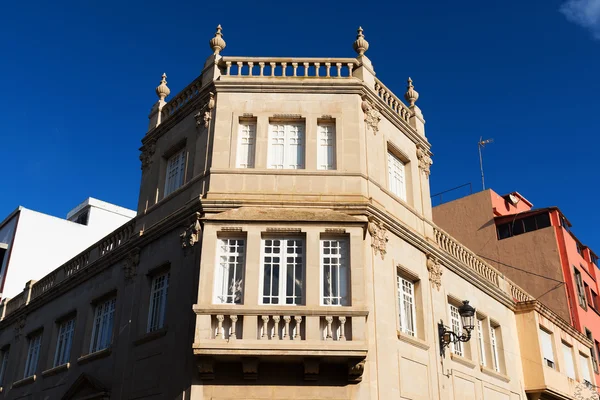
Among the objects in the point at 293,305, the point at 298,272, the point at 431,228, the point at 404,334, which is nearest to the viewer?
the point at 293,305

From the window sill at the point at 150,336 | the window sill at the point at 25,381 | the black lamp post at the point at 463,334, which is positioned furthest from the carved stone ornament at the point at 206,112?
the window sill at the point at 25,381

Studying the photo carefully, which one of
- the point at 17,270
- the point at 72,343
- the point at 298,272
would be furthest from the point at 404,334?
the point at 17,270

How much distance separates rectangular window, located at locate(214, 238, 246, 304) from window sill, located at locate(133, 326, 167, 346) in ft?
8.23

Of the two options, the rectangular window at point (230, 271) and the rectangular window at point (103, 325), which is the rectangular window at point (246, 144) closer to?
the rectangular window at point (230, 271)

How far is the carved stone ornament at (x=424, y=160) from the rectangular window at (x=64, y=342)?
44.7ft

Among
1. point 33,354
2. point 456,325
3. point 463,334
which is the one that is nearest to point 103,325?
point 33,354

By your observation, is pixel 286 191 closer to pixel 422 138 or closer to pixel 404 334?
pixel 404 334

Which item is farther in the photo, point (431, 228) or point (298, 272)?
point (431, 228)

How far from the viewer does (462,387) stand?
18.9 meters

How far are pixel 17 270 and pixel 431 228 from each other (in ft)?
71.2

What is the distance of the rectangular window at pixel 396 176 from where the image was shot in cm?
1938

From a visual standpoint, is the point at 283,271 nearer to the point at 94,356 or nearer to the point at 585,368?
the point at 94,356

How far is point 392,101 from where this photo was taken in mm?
20438

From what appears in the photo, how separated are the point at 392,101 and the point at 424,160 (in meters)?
2.30
